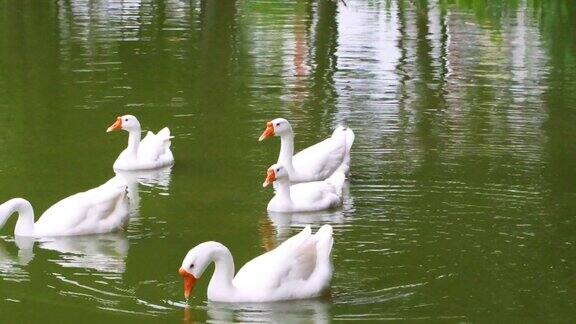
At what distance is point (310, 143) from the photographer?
17219mm

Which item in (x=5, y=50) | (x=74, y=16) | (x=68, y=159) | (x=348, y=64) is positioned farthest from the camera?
(x=74, y=16)

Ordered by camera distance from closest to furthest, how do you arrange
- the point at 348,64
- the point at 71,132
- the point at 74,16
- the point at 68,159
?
1. the point at 68,159
2. the point at 71,132
3. the point at 348,64
4. the point at 74,16

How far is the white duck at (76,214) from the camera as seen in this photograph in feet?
→ 42.9

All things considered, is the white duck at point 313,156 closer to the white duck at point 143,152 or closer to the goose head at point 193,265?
the white duck at point 143,152

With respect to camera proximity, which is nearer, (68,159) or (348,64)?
(68,159)

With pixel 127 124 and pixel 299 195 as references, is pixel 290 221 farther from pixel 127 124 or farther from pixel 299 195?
pixel 127 124

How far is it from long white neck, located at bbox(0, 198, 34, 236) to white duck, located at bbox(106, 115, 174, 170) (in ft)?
9.50

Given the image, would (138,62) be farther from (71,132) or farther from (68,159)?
(68,159)

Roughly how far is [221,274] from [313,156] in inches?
195

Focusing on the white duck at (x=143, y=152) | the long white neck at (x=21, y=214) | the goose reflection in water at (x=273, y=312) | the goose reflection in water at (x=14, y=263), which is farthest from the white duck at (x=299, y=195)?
the goose reflection in water at (x=273, y=312)

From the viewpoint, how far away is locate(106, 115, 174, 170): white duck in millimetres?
15984

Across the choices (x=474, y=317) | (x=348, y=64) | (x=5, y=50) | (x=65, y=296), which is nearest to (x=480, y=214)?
(x=474, y=317)

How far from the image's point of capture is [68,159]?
1623 centimetres

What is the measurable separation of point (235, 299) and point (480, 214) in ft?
11.8
